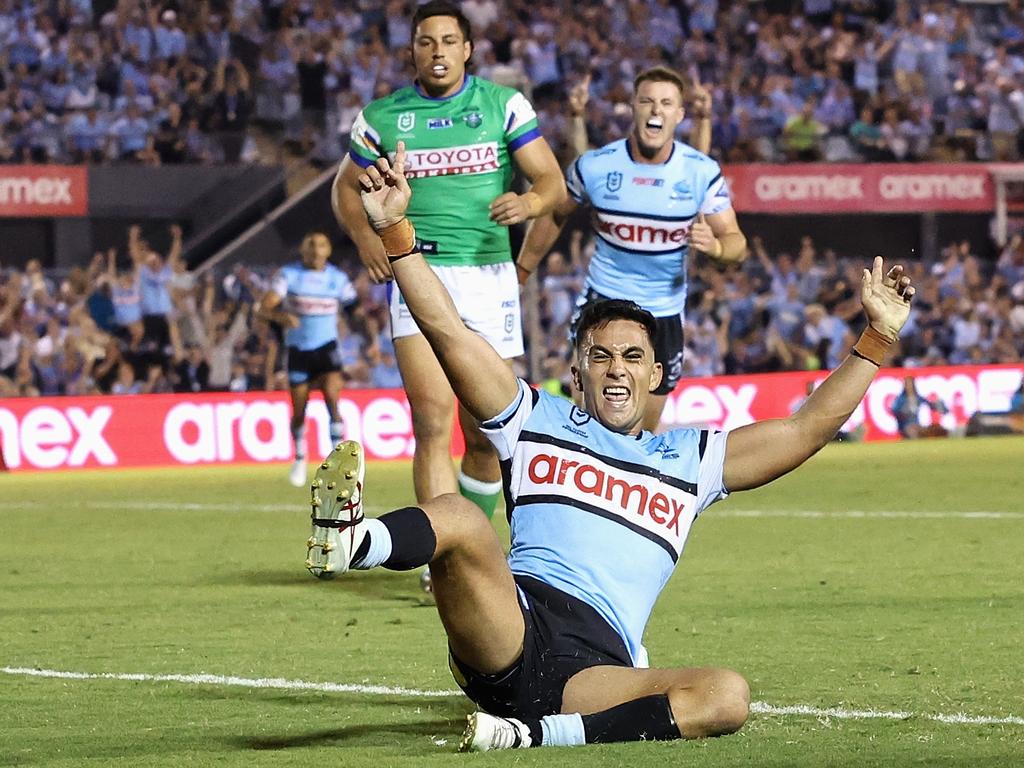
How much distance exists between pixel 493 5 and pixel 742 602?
22.1 m

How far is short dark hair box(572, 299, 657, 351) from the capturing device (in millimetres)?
5523

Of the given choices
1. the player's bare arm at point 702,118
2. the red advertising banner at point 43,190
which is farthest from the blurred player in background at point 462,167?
the red advertising banner at point 43,190

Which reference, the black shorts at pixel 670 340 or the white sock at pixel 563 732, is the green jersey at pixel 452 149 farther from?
the white sock at pixel 563 732

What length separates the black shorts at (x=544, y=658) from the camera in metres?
5.25

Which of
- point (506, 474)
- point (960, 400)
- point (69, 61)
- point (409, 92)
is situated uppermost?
point (69, 61)

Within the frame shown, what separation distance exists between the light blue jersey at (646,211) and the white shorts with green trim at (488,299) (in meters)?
1.20

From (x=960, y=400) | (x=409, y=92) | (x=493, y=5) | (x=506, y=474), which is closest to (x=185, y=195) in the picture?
(x=493, y=5)

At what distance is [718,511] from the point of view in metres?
14.0

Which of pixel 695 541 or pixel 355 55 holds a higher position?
pixel 355 55

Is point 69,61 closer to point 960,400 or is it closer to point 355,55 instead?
point 355,55

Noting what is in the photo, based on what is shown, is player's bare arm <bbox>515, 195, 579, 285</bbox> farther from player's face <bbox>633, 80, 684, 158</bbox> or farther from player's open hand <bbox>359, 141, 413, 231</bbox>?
player's open hand <bbox>359, 141, 413, 231</bbox>

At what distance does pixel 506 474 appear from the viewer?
18.3 feet

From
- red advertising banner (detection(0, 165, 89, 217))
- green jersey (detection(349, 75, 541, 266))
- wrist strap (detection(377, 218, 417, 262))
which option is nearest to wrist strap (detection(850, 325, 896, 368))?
wrist strap (detection(377, 218, 417, 262))

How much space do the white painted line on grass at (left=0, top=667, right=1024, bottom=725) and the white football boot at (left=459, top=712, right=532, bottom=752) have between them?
0.97 meters
